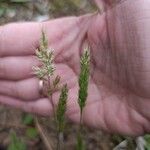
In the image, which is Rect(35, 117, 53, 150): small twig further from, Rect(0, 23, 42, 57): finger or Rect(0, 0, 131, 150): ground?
Rect(0, 23, 42, 57): finger

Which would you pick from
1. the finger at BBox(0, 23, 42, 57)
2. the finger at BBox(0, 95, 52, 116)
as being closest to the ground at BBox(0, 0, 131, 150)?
the finger at BBox(0, 95, 52, 116)

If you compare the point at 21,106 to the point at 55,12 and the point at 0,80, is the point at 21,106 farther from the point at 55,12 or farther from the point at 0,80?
the point at 55,12

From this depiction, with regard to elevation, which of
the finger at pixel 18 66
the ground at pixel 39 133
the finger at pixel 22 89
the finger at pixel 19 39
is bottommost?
the ground at pixel 39 133

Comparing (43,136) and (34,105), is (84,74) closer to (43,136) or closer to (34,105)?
(34,105)

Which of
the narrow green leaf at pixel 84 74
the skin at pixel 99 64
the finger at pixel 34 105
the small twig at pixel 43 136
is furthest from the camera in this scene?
the small twig at pixel 43 136

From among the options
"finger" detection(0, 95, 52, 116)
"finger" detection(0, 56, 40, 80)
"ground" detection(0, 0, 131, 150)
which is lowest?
"ground" detection(0, 0, 131, 150)

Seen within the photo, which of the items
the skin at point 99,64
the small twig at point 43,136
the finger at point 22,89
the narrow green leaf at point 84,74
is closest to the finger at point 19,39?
the skin at point 99,64

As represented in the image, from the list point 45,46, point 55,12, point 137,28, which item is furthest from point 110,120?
point 55,12

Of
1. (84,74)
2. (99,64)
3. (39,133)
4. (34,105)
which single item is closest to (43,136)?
(39,133)

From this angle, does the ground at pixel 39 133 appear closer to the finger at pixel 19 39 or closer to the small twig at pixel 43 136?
the small twig at pixel 43 136
